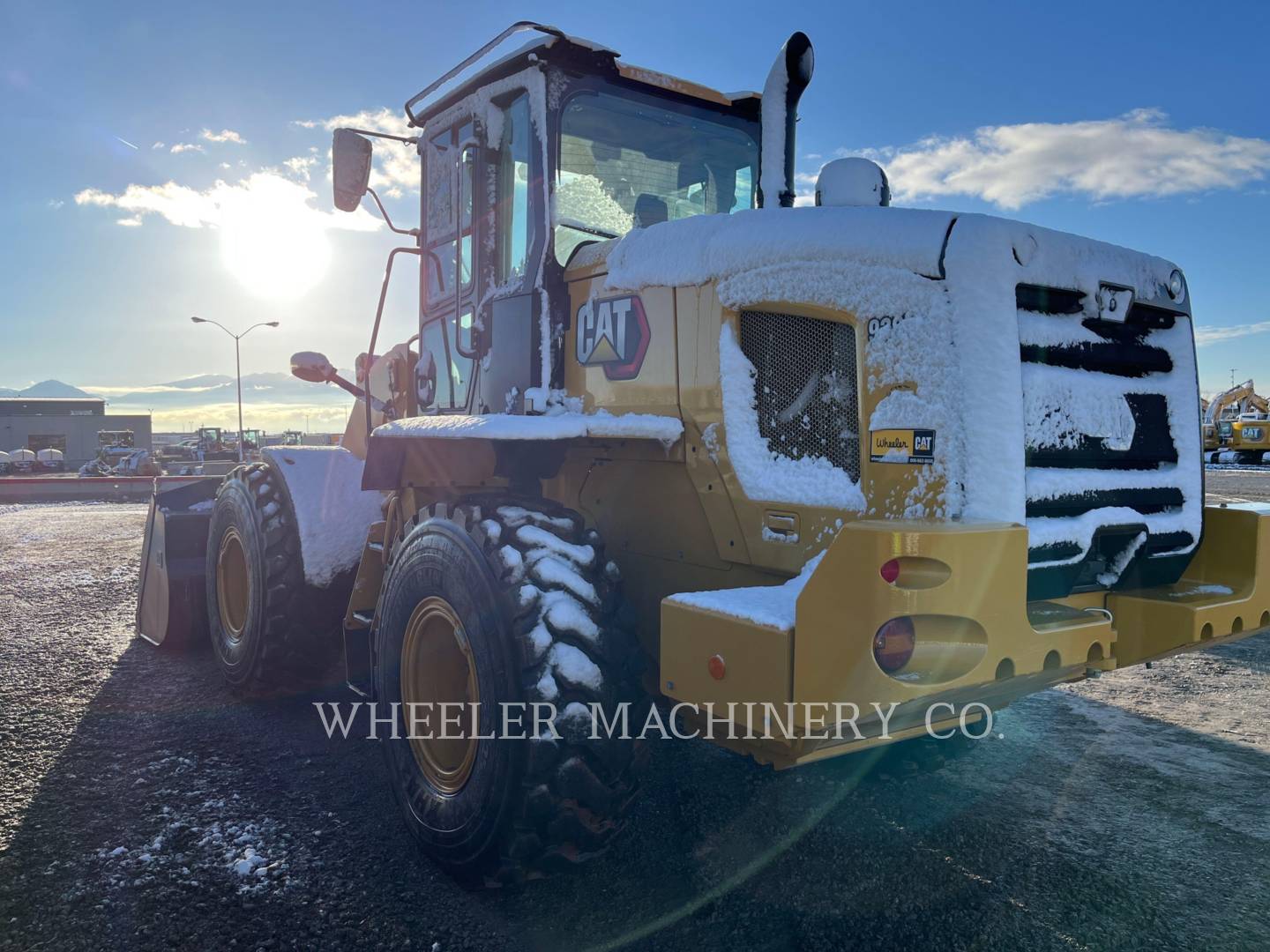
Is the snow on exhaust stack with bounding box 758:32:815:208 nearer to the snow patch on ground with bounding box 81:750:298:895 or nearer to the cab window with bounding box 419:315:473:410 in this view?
the cab window with bounding box 419:315:473:410

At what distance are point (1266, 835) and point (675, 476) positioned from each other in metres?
2.66

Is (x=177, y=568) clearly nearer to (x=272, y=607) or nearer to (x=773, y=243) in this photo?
(x=272, y=607)

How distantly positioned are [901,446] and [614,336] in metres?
1.35

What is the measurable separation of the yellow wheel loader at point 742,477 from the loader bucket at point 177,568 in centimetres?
231

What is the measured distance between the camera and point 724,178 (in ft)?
15.0

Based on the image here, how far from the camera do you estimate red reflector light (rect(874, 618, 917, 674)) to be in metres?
2.36

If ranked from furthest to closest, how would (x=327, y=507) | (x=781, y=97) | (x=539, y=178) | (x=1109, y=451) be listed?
(x=327, y=507)
(x=539, y=178)
(x=781, y=97)
(x=1109, y=451)

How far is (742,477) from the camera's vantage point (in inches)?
120

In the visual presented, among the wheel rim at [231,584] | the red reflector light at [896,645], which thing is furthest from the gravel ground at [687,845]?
the red reflector light at [896,645]

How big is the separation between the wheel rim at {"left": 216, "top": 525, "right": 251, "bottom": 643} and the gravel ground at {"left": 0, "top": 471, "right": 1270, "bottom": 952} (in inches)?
19.7

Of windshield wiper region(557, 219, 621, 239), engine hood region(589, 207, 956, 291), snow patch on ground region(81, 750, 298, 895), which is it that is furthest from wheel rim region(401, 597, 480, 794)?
windshield wiper region(557, 219, 621, 239)

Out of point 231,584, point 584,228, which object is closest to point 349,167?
point 584,228

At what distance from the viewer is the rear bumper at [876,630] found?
225 cm

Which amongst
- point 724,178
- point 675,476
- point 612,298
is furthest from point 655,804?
point 724,178
